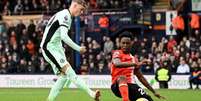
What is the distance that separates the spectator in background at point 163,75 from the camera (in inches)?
1117

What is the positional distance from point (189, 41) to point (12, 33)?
9243mm

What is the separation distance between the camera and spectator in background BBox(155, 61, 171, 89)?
28.4 m

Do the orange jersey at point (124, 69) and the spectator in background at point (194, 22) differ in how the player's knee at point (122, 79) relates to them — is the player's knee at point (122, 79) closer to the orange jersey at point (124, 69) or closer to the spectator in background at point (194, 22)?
the orange jersey at point (124, 69)

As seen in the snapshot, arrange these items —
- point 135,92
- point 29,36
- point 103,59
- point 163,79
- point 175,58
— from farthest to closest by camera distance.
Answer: point 29,36
point 103,59
point 175,58
point 163,79
point 135,92

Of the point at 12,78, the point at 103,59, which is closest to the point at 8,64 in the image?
the point at 12,78

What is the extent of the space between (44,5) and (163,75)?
39.2 feet

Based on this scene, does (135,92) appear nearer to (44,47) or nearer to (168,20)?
(44,47)

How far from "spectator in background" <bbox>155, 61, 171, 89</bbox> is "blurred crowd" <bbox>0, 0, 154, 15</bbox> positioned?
26.0 feet

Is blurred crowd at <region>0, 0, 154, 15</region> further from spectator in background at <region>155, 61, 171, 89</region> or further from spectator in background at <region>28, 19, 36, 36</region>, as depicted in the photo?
spectator in background at <region>155, 61, 171, 89</region>

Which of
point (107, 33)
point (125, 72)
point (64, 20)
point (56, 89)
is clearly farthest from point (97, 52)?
point (125, 72)

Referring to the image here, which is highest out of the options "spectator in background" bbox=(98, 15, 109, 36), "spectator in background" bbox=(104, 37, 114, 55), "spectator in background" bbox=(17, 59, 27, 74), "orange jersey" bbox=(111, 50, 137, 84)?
"orange jersey" bbox=(111, 50, 137, 84)

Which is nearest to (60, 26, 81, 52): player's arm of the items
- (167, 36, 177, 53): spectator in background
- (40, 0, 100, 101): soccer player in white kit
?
(40, 0, 100, 101): soccer player in white kit

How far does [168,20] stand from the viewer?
113ft

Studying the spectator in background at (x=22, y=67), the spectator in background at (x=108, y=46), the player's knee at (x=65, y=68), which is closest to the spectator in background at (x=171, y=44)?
the spectator in background at (x=108, y=46)
